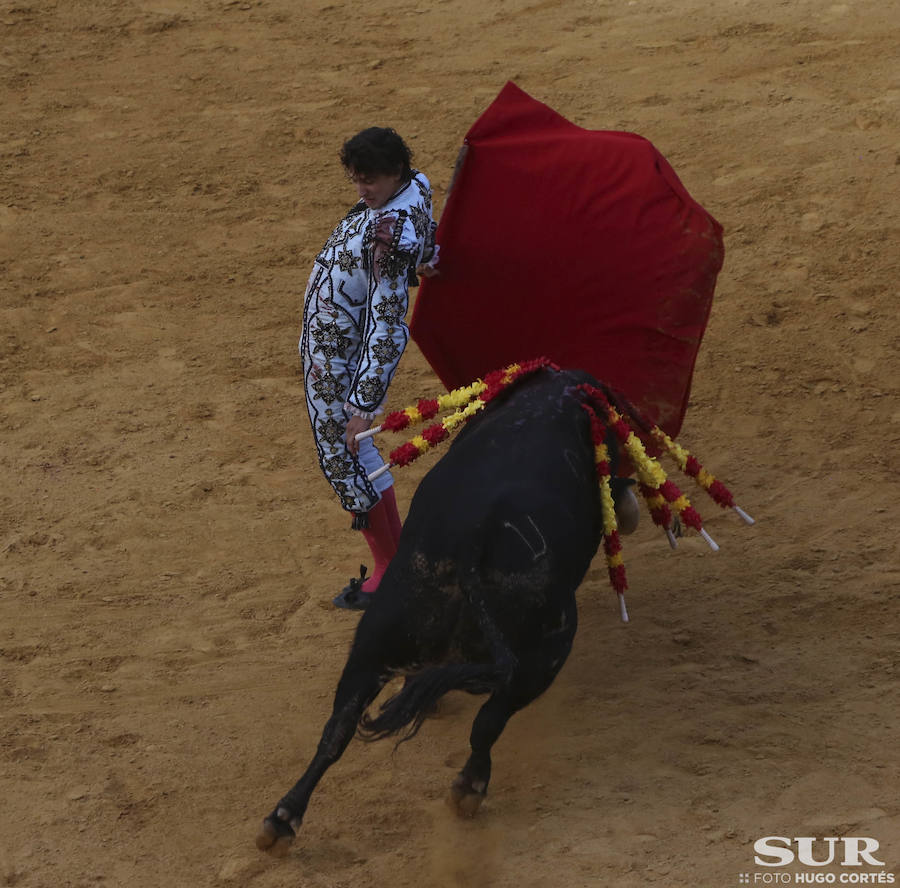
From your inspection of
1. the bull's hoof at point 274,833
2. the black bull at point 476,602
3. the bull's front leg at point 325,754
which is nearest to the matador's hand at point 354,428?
the black bull at point 476,602

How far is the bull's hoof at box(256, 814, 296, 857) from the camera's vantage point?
344 cm

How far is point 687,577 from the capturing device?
15.4 ft

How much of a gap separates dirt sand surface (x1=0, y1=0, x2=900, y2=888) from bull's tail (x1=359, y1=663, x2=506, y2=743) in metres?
0.46

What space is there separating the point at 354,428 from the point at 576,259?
0.86 metres

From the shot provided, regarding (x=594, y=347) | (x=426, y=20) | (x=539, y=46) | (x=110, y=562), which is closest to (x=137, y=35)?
(x=426, y=20)

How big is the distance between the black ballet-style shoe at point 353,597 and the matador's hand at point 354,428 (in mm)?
652

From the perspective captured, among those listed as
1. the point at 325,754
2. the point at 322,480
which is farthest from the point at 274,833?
the point at 322,480

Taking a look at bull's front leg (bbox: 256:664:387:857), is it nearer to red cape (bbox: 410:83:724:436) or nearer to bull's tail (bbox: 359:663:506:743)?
bull's tail (bbox: 359:663:506:743)

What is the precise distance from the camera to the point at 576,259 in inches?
160

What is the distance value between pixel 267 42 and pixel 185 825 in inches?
243

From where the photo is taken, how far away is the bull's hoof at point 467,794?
11.6 feet

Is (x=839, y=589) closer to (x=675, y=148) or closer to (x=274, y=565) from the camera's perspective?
(x=274, y=565)

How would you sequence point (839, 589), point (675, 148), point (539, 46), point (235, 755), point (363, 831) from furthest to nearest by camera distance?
point (539, 46)
point (675, 148)
point (839, 589)
point (235, 755)
point (363, 831)

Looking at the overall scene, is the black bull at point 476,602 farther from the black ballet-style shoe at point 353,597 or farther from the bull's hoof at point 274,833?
the black ballet-style shoe at point 353,597
